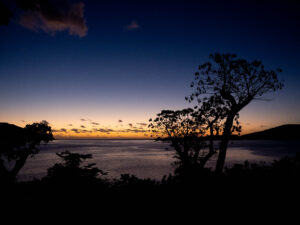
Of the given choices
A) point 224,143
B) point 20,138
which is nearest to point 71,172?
point 224,143

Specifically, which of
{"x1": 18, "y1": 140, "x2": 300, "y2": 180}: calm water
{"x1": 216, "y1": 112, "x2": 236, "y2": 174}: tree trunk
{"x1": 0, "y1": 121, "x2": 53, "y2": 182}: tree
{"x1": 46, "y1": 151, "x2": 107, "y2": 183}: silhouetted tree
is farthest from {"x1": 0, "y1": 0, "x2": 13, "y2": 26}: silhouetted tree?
{"x1": 18, "y1": 140, "x2": 300, "y2": 180}: calm water

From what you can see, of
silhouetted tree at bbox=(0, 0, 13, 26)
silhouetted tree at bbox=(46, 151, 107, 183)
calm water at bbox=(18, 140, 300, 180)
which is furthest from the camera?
calm water at bbox=(18, 140, 300, 180)

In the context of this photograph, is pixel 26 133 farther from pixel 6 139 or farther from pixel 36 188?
pixel 36 188

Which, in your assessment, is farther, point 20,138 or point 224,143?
point 20,138

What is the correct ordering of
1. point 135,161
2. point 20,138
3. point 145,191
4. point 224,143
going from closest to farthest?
1. point 145,191
2. point 224,143
3. point 20,138
4. point 135,161

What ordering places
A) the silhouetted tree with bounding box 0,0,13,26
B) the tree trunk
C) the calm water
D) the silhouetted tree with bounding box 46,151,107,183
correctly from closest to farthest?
the silhouetted tree with bounding box 0,0,13,26
the silhouetted tree with bounding box 46,151,107,183
the tree trunk
the calm water

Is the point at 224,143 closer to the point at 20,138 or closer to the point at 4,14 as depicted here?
the point at 4,14

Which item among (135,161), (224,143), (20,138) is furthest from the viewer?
(135,161)

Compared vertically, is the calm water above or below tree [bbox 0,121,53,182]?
below

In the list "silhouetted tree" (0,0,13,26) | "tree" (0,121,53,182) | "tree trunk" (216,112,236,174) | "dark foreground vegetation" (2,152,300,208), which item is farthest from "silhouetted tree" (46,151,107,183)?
"tree trunk" (216,112,236,174)

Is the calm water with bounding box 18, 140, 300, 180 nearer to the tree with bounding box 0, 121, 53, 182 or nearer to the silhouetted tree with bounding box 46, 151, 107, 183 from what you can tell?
the tree with bounding box 0, 121, 53, 182

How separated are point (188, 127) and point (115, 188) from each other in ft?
44.4

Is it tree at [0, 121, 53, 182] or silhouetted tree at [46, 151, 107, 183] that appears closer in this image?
silhouetted tree at [46, 151, 107, 183]

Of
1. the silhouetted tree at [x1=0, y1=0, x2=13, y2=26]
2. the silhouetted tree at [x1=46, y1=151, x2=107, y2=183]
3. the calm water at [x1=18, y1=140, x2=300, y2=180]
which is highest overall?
the silhouetted tree at [x1=0, y1=0, x2=13, y2=26]
